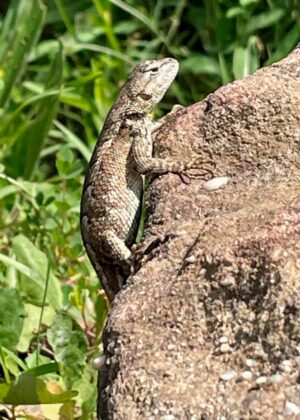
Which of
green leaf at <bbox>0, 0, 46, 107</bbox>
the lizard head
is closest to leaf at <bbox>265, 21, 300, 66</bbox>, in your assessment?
green leaf at <bbox>0, 0, 46, 107</bbox>

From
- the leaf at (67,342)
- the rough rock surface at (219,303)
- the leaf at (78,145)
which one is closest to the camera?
the rough rock surface at (219,303)

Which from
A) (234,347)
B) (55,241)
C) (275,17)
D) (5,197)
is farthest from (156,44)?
(234,347)

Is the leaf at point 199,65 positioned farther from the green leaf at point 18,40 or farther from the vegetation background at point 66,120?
the green leaf at point 18,40

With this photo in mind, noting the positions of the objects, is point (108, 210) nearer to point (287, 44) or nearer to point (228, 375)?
point (228, 375)

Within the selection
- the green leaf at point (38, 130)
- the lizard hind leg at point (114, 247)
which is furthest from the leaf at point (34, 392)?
the green leaf at point (38, 130)

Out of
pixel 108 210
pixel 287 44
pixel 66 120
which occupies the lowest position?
pixel 108 210

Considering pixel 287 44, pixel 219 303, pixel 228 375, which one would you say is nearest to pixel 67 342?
pixel 219 303

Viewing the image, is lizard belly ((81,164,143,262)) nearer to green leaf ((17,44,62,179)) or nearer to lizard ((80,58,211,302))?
lizard ((80,58,211,302))
